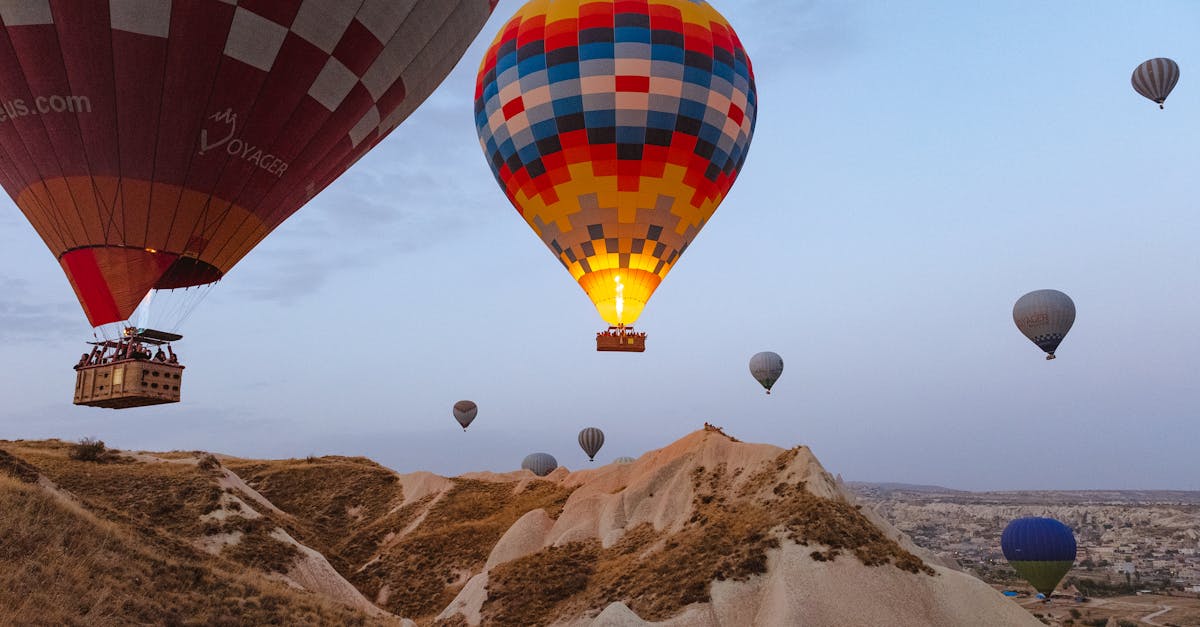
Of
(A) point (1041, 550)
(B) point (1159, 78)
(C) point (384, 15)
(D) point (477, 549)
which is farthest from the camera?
(A) point (1041, 550)

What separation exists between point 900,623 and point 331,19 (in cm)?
2348

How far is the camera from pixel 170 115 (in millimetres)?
17719

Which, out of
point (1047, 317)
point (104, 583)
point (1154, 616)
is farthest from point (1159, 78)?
point (104, 583)

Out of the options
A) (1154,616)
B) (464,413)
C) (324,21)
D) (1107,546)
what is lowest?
(1107,546)

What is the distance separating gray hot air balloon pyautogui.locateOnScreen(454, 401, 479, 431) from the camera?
2677 inches

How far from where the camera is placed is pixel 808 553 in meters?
26.5

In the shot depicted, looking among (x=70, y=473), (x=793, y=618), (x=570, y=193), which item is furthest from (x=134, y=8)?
(x=70, y=473)

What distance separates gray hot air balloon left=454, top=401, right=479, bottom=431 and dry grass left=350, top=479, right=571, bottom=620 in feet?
48.5

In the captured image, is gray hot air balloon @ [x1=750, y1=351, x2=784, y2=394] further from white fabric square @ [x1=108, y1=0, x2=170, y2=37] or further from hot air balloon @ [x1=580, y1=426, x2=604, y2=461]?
white fabric square @ [x1=108, y1=0, x2=170, y2=37]

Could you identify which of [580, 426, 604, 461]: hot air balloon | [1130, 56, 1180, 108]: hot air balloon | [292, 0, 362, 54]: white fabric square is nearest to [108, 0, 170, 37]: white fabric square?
[292, 0, 362, 54]: white fabric square

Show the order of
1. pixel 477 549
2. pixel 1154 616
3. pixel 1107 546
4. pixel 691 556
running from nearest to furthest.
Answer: pixel 691 556 → pixel 477 549 → pixel 1154 616 → pixel 1107 546

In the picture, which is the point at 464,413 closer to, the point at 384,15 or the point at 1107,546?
the point at 384,15

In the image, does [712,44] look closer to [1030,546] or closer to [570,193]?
[570,193]

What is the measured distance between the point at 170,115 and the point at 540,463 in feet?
197
